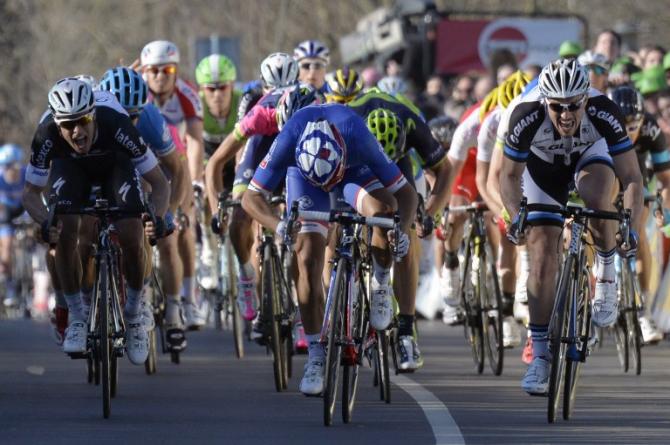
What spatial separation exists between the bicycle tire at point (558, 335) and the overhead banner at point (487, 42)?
57.6 ft

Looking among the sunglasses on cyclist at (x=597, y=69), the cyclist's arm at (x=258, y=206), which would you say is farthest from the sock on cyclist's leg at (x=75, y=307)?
the sunglasses on cyclist at (x=597, y=69)

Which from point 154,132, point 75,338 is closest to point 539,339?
point 75,338

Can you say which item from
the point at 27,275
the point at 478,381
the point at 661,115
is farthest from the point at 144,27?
the point at 478,381

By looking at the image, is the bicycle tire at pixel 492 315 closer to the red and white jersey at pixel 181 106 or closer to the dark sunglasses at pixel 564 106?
the dark sunglasses at pixel 564 106

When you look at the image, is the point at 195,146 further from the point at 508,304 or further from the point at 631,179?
the point at 631,179

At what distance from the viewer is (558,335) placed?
12.6 metres

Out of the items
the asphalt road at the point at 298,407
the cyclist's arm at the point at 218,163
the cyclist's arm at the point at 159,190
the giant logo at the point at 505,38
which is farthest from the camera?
the giant logo at the point at 505,38

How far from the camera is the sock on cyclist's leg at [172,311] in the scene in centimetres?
1667

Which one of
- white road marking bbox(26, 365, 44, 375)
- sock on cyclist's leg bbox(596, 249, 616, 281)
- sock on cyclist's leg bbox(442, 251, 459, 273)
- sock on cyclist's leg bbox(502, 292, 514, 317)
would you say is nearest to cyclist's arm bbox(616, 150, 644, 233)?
sock on cyclist's leg bbox(596, 249, 616, 281)

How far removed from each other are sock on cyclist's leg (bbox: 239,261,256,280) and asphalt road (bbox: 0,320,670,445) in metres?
0.67

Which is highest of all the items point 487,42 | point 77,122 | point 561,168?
point 487,42

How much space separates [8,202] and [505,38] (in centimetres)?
712

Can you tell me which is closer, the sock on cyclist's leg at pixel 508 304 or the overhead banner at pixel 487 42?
the sock on cyclist's leg at pixel 508 304

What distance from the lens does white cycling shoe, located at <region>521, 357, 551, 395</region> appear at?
12.9m
